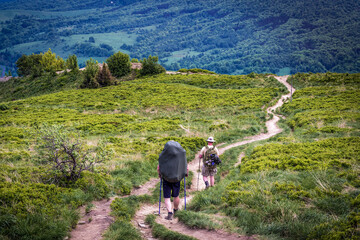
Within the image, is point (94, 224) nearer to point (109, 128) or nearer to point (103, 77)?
point (109, 128)

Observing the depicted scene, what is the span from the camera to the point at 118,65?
2709 inches

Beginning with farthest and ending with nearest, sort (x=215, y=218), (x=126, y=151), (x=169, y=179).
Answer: (x=126, y=151) → (x=169, y=179) → (x=215, y=218)

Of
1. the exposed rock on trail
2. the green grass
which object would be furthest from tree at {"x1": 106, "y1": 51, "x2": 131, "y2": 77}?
the green grass

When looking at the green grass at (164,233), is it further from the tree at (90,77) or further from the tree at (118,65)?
the tree at (118,65)

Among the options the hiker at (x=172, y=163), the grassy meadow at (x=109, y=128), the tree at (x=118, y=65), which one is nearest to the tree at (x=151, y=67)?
the tree at (x=118, y=65)

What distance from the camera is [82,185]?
8844 mm

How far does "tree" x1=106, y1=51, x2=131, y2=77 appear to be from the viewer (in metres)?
68.6

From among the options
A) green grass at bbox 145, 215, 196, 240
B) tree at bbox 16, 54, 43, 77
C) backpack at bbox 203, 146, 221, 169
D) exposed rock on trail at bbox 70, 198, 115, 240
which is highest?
tree at bbox 16, 54, 43, 77

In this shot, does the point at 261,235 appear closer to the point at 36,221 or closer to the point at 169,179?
the point at 169,179

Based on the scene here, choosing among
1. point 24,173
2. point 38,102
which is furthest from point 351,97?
point 38,102

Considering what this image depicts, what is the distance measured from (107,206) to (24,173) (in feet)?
12.2

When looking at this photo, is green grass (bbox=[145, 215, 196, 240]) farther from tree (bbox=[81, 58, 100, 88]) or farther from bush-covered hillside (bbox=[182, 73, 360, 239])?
tree (bbox=[81, 58, 100, 88])

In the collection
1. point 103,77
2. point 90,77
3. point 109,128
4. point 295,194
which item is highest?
point 90,77

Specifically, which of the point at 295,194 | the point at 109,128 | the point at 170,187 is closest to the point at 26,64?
the point at 109,128
